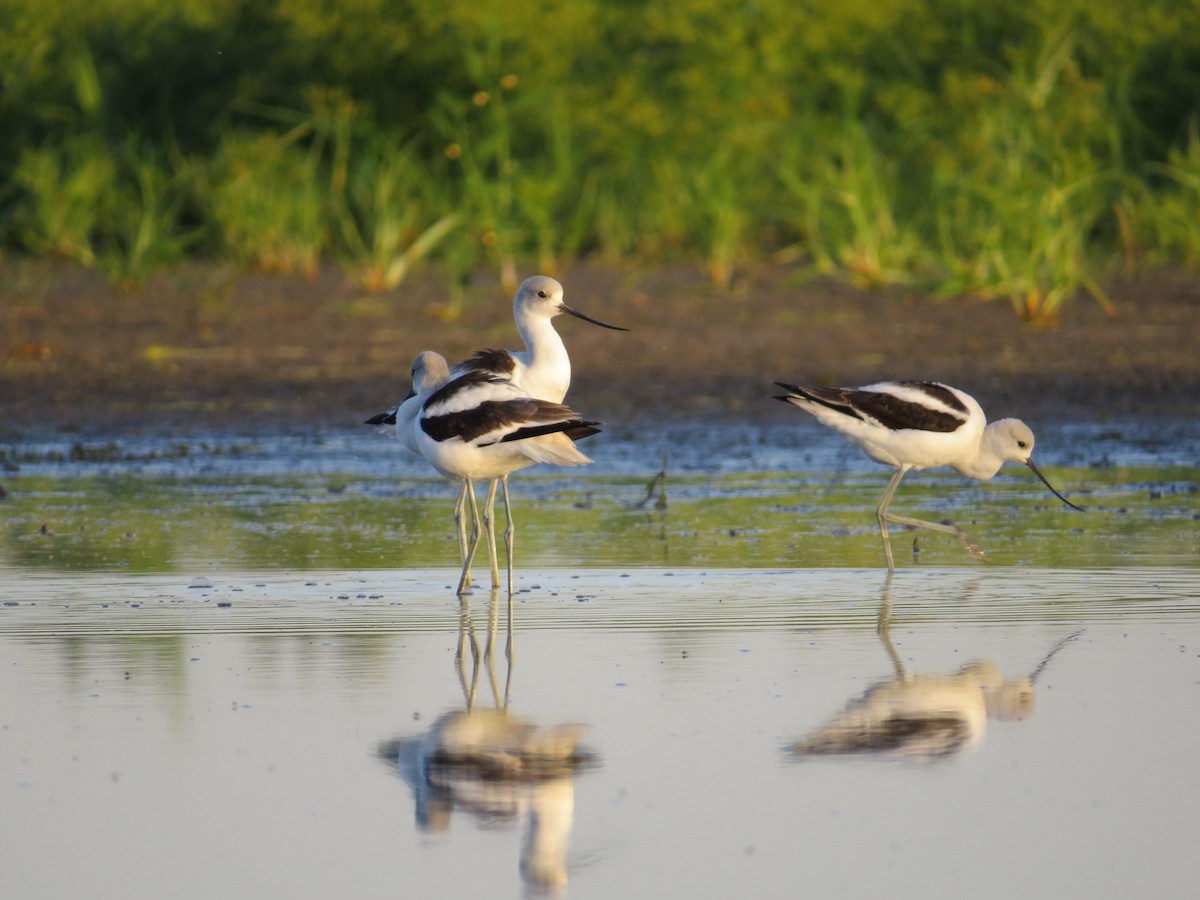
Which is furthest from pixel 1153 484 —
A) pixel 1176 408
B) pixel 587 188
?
pixel 587 188

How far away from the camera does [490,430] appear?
22.2ft

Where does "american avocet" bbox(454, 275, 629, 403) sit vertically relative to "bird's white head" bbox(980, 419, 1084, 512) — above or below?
above

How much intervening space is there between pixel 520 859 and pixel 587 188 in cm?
1460

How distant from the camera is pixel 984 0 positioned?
20.6m

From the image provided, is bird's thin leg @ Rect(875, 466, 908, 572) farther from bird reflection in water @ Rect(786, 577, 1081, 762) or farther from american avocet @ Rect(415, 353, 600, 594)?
bird reflection in water @ Rect(786, 577, 1081, 762)

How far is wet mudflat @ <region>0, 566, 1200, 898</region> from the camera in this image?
12.6 feet

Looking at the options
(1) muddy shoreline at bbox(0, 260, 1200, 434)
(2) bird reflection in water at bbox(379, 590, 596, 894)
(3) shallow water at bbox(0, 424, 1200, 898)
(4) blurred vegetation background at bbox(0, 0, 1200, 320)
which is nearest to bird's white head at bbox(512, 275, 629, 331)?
(3) shallow water at bbox(0, 424, 1200, 898)

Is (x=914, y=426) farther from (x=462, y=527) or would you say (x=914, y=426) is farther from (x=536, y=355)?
(x=462, y=527)

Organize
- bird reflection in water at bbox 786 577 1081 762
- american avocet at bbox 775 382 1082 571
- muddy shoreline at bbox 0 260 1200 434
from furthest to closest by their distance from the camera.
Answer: muddy shoreline at bbox 0 260 1200 434 → american avocet at bbox 775 382 1082 571 → bird reflection in water at bbox 786 577 1081 762

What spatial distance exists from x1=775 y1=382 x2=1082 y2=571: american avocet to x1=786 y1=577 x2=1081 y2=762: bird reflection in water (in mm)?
2509

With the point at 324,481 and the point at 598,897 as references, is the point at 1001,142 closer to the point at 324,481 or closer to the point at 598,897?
the point at 324,481

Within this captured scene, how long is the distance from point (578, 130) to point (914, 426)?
1220 centimetres

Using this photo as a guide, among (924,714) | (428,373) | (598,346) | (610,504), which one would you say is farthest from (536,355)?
(598,346)

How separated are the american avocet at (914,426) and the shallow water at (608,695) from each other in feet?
0.91
